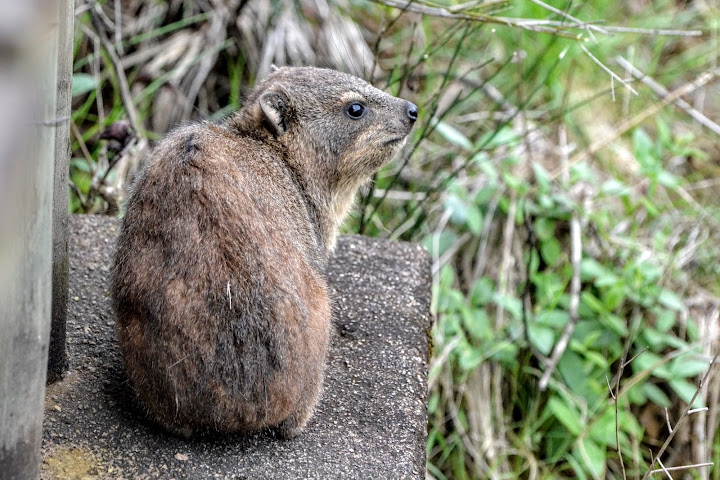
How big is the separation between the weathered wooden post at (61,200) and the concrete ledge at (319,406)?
0.17 metres

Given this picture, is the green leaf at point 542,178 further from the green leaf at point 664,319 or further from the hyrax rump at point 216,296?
the hyrax rump at point 216,296

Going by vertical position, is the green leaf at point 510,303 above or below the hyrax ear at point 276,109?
below

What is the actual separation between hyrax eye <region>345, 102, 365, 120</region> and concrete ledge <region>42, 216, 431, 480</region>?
0.87 m

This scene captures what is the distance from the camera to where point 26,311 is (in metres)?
2.15

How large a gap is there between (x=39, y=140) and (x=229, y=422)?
1302 mm

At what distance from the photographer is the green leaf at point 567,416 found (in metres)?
4.85

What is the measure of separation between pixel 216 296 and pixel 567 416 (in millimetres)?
2726

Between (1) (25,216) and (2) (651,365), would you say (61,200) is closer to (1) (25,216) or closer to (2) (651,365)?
(1) (25,216)

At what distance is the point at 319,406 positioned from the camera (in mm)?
3396

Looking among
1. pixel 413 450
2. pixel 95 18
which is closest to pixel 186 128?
pixel 413 450

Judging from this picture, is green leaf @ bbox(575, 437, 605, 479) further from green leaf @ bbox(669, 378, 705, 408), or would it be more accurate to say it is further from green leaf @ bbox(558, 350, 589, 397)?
green leaf @ bbox(669, 378, 705, 408)

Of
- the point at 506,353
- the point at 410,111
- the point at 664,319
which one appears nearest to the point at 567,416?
the point at 506,353

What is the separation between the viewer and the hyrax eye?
3680 mm

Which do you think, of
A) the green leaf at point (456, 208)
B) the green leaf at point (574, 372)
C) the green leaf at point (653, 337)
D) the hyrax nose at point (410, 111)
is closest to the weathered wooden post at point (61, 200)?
the hyrax nose at point (410, 111)
